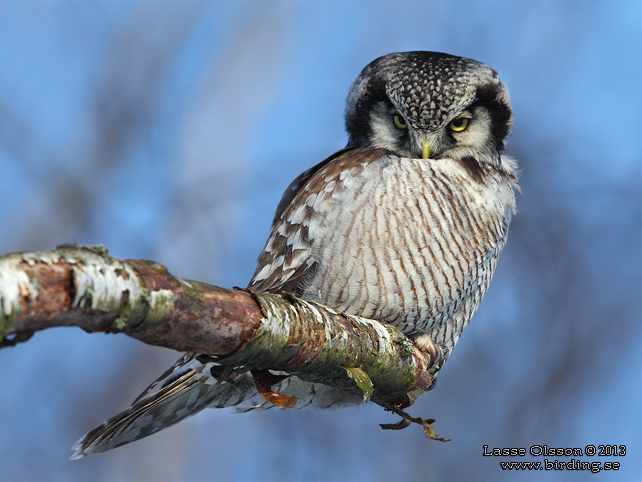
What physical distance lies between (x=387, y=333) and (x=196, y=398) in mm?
1198

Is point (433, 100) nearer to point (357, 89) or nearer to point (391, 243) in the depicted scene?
point (357, 89)

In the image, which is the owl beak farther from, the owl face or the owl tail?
the owl tail

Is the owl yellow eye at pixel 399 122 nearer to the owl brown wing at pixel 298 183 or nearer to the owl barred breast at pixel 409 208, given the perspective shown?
the owl barred breast at pixel 409 208

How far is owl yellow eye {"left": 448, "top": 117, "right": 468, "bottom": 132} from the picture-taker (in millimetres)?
3545

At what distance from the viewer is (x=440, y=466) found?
648 centimetres

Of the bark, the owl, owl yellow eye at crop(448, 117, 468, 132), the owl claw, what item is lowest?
the bark

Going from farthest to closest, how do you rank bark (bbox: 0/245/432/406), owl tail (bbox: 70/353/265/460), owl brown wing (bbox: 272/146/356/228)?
owl brown wing (bbox: 272/146/356/228), owl tail (bbox: 70/353/265/460), bark (bbox: 0/245/432/406)

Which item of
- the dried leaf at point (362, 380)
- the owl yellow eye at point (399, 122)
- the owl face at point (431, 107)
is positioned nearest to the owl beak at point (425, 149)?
the owl face at point (431, 107)

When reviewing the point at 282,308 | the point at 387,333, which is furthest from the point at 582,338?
the point at 282,308

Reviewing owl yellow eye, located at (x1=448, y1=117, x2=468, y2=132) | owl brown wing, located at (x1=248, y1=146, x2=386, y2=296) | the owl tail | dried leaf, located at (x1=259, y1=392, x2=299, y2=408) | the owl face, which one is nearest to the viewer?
dried leaf, located at (x1=259, y1=392, x2=299, y2=408)

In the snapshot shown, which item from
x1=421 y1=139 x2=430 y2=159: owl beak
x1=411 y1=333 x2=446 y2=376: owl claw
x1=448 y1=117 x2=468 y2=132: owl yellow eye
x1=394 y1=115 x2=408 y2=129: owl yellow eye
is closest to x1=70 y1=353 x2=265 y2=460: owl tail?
x1=411 y1=333 x2=446 y2=376: owl claw

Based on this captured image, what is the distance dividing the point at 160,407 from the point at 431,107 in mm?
2121

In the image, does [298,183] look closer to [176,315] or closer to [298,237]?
[298,237]

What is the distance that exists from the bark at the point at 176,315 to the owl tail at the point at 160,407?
778 mm
